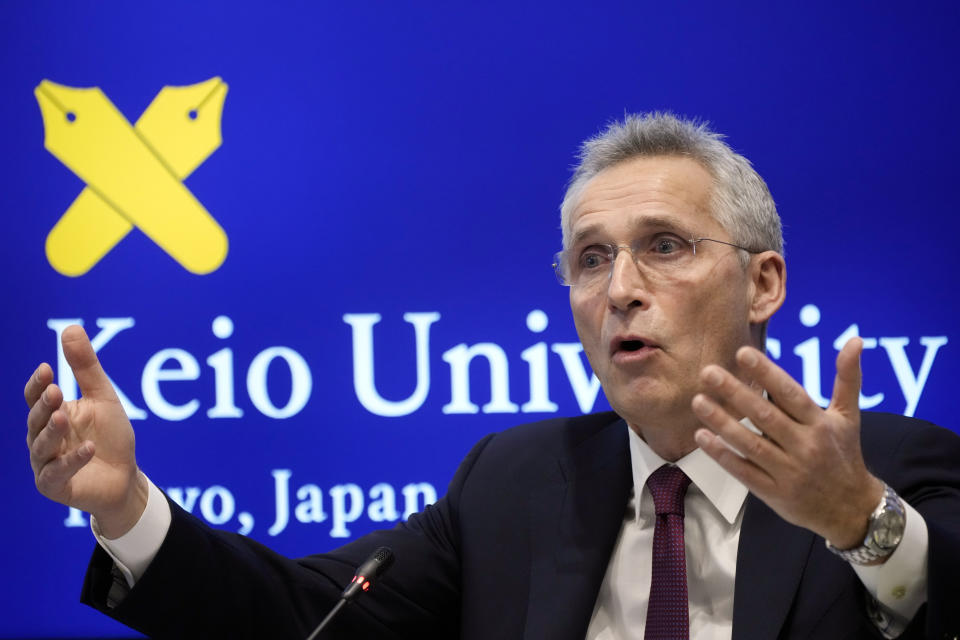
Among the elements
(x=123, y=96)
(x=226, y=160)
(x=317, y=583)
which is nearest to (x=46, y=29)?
(x=123, y=96)

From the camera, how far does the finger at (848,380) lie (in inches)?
44.7

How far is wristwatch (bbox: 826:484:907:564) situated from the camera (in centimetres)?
120

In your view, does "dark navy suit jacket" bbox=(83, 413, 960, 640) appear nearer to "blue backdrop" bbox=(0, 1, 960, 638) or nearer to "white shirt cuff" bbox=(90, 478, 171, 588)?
"white shirt cuff" bbox=(90, 478, 171, 588)

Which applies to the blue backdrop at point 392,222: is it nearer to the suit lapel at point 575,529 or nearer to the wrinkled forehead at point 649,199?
the suit lapel at point 575,529

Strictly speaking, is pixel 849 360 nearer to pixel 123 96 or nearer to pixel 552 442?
pixel 552 442

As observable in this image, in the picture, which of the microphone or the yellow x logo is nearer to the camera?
the microphone

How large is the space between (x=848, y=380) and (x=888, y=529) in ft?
0.69

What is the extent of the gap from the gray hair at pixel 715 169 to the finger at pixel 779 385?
26.4 inches

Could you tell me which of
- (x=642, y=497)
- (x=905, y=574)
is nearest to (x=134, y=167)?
(x=642, y=497)

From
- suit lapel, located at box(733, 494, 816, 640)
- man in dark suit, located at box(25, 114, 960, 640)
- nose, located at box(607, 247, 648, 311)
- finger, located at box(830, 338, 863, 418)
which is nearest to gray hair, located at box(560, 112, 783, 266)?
man in dark suit, located at box(25, 114, 960, 640)

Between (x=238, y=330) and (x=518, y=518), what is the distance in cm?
112

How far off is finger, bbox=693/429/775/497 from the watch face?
16cm

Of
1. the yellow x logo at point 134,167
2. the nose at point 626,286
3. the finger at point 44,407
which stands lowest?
the finger at point 44,407

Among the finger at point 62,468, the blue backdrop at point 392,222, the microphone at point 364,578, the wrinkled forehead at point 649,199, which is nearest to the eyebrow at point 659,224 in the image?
the wrinkled forehead at point 649,199
